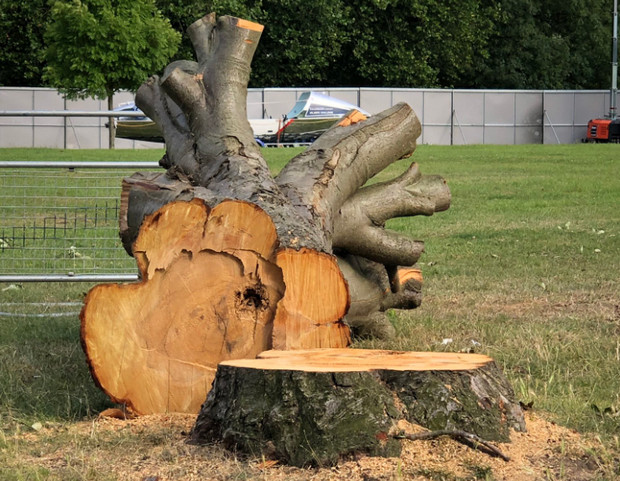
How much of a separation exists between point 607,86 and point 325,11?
58.4 ft

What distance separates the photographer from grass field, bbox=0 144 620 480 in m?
4.94

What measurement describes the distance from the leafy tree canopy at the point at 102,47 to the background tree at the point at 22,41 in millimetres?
6151

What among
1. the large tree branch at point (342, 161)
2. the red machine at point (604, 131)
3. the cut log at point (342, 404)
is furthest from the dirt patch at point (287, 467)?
the red machine at point (604, 131)

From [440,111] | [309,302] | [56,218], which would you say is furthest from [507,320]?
[440,111]

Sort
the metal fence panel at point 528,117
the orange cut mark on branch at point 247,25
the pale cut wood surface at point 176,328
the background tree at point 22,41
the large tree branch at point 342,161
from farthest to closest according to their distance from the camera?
the metal fence panel at point 528,117 < the background tree at point 22,41 < the orange cut mark on branch at point 247,25 < the large tree branch at point 342,161 < the pale cut wood surface at point 176,328

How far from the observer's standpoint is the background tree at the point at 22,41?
129ft

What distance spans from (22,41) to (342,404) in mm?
39495

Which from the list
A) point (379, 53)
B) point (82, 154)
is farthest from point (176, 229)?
point (379, 53)

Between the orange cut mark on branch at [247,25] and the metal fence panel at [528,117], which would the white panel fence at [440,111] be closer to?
the metal fence panel at [528,117]

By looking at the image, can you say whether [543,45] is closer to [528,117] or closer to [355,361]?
[528,117]

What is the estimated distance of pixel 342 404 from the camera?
3.93m

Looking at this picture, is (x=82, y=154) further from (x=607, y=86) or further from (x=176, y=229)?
(x=607, y=86)

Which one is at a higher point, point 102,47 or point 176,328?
point 102,47

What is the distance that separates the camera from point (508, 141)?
45.7 meters
